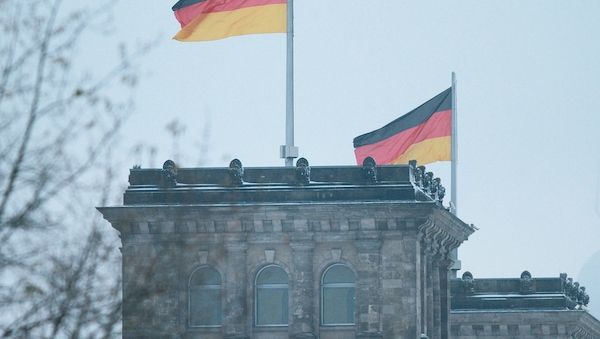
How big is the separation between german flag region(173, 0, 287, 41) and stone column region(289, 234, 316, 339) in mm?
7937

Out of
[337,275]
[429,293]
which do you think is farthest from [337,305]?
[429,293]

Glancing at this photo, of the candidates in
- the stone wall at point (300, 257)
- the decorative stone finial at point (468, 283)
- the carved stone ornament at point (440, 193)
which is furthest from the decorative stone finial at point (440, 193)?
the decorative stone finial at point (468, 283)

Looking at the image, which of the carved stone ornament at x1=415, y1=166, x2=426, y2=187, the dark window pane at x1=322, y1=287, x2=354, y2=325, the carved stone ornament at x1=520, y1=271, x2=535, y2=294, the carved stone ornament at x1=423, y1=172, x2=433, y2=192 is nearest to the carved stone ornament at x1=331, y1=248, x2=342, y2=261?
the dark window pane at x1=322, y1=287, x2=354, y2=325

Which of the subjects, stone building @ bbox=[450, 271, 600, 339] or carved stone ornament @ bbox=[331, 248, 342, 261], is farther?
stone building @ bbox=[450, 271, 600, 339]

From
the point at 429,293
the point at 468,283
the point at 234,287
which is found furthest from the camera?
the point at 468,283

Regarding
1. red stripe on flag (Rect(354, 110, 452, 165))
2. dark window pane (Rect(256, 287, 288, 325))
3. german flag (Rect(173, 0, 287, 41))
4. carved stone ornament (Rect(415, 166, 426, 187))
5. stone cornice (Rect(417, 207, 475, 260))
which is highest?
german flag (Rect(173, 0, 287, 41))

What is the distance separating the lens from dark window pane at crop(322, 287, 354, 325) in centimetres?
7450

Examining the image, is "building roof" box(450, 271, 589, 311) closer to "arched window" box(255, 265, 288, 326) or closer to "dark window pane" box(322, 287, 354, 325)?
"dark window pane" box(322, 287, 354, 325)

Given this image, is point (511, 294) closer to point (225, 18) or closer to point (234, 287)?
point (234, 287)

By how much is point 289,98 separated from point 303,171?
8.34 ft

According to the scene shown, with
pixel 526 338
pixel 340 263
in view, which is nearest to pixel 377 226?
pixel 340 263

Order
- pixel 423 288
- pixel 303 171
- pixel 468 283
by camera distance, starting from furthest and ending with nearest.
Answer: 1. pixel 468 283
2. pixel 423 288
3. pixel 303 171

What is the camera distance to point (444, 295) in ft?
275

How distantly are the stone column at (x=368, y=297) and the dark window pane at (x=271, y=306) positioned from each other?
257cm
